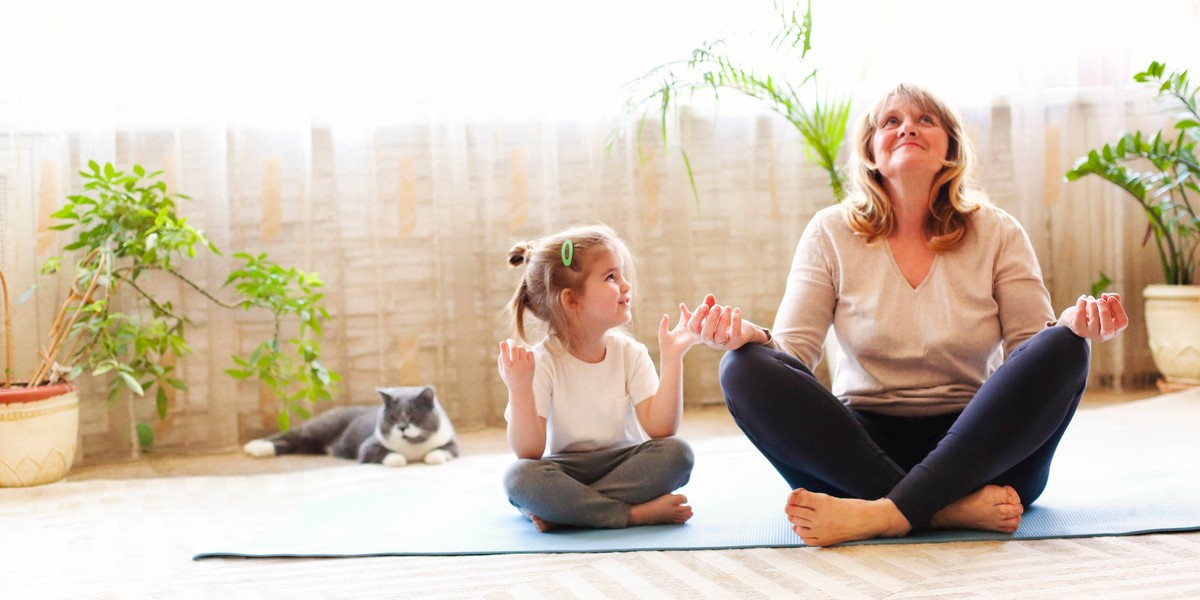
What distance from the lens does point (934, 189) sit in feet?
6.23

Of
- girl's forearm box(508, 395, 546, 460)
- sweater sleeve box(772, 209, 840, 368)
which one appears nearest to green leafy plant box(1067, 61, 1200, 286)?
sweater sleeve box(772, 209, 840, 368)

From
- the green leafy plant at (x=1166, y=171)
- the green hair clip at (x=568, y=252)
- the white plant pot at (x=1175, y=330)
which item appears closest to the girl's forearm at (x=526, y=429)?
the green hair clip at (x=568, y=252)

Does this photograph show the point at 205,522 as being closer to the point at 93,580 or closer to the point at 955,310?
the point at 93,580

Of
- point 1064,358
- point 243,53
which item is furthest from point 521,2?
point 1064,358

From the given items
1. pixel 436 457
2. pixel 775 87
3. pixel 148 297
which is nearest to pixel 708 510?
pixel 436 457

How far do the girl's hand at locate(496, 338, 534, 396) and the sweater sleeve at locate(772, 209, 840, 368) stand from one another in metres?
0.41

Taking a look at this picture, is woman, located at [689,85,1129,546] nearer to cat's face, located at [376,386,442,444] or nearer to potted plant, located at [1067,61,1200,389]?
cat's face, located at [376,386,442,444]

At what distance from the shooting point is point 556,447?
192cm

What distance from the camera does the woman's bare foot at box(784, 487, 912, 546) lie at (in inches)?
64.3

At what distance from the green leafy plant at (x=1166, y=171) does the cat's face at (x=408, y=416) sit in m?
1.86

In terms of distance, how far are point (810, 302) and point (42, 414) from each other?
173 cm

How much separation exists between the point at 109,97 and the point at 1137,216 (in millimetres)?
2901

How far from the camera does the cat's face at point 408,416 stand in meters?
2.61

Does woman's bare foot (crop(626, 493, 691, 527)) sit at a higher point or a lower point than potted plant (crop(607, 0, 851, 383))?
lower
